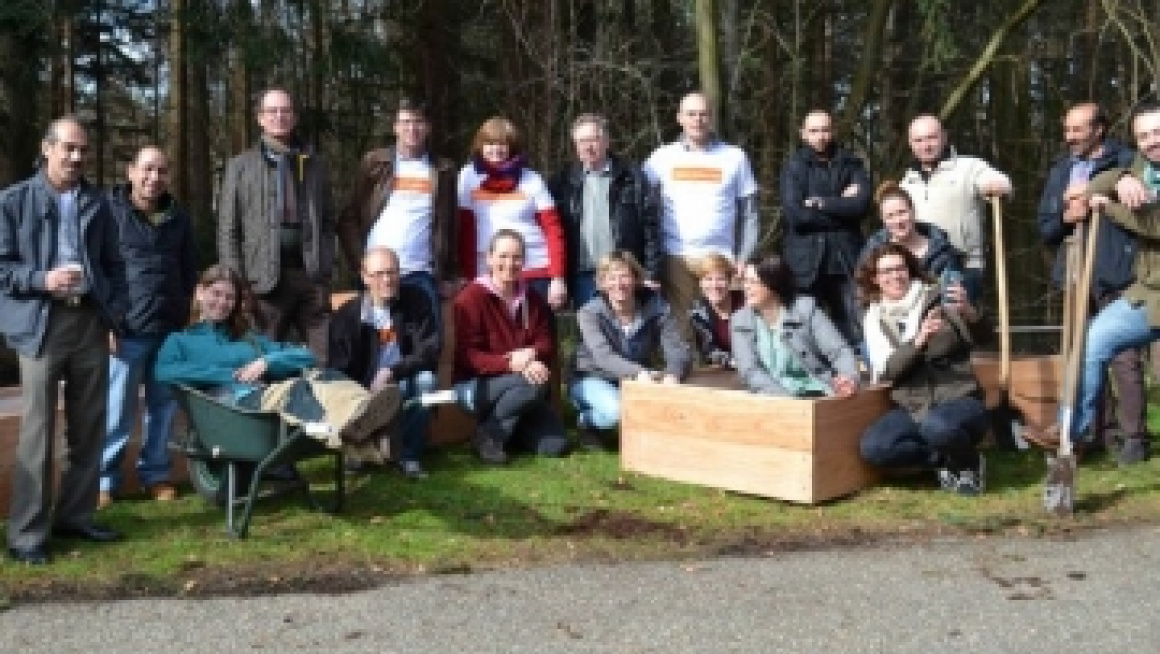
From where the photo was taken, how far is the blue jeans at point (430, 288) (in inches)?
264

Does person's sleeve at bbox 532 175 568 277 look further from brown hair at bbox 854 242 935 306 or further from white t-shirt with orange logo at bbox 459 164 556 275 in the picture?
brown hair at bbox 854 242 935 306

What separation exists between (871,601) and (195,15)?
9.29 m

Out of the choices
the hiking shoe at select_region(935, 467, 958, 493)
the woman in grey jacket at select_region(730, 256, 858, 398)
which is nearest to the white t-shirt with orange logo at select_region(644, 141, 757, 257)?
the woman in grey jacket at select_region(730, 256, 858, 398)

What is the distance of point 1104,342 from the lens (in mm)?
6629

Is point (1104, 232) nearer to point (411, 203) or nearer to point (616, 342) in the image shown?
point (616, 342)

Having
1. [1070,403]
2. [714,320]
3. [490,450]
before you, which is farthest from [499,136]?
[1070,403]

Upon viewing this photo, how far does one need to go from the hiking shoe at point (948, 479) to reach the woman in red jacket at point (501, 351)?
6.87 feet

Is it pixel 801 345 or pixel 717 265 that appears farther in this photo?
pixel 717 265

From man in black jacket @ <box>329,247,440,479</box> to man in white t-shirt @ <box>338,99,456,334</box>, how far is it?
0.27 m

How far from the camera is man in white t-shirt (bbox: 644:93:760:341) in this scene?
7281 millimetres

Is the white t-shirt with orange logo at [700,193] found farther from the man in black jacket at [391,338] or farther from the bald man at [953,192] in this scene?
the man in black jacket at [391,338]

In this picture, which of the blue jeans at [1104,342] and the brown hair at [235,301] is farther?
the blue jeans at [1104,342]

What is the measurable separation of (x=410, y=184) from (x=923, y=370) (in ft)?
9.65

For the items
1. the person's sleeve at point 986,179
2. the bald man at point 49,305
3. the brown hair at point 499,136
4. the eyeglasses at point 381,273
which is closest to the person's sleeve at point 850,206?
the person's sleeve at point 986,179
